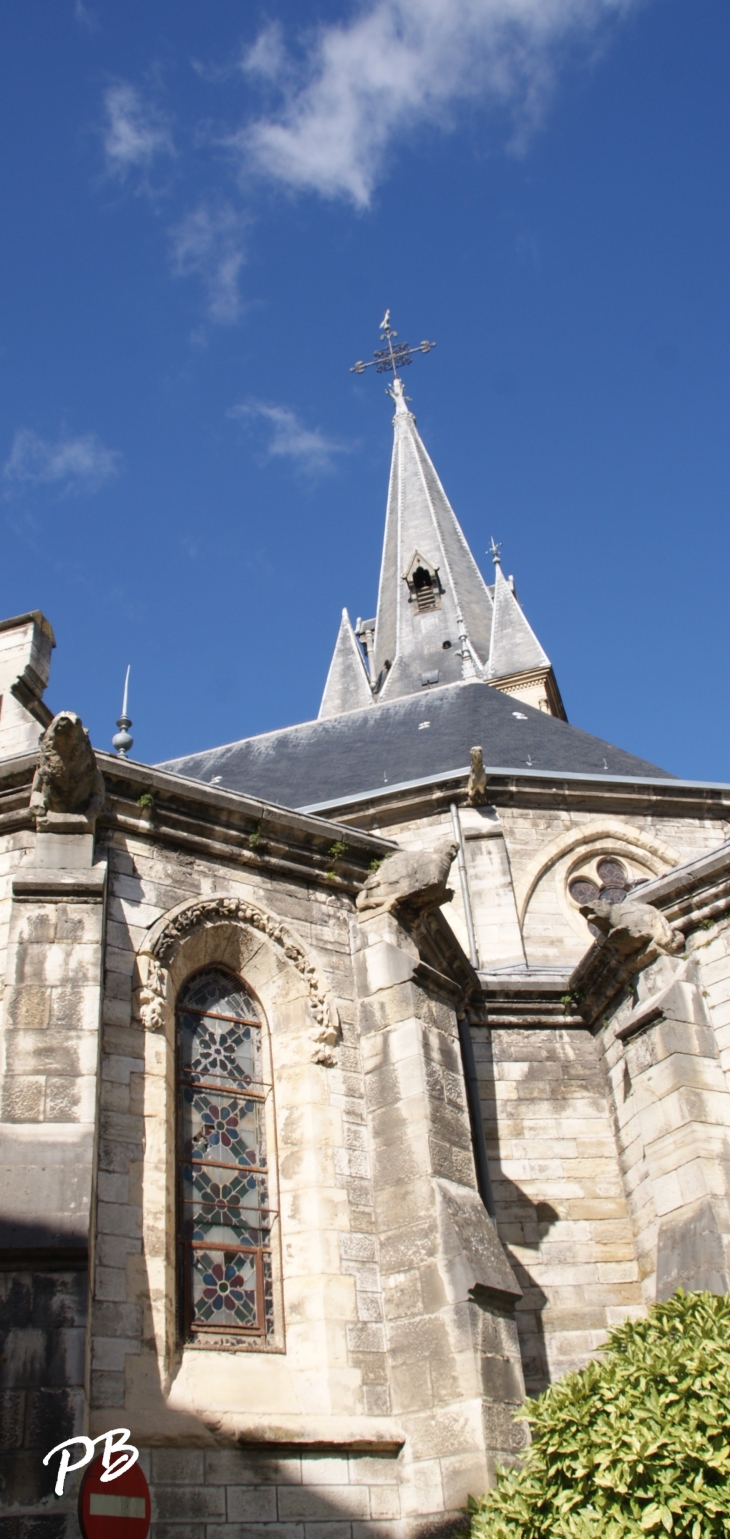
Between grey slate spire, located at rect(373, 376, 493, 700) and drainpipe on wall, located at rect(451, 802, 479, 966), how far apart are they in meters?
12.0

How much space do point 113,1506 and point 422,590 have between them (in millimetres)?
25843

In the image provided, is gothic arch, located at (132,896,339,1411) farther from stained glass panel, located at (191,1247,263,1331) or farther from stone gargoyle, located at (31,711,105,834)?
stone gargoyle, located at (31,711,105,834)

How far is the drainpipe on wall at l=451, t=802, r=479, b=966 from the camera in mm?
10805

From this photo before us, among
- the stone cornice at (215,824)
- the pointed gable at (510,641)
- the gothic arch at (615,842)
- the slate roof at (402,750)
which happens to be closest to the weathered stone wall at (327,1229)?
the stone cornice at (215,824)

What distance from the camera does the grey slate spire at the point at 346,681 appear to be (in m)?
27.6

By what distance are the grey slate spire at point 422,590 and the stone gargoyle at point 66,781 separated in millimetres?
17321

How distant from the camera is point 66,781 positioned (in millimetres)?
6438

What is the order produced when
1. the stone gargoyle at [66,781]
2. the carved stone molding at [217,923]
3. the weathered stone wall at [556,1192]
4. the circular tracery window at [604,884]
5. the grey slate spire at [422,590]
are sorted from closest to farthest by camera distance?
the stone gargoyle at [66,781] → the carved stone molding at [217,923] → the weathered stone wall at [556,1192] → the circular tracery window at [604,884] → the grey slate spire at [422,590]

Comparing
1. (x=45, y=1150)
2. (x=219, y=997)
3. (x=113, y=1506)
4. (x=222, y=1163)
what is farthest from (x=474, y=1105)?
(x=113, y=1506)

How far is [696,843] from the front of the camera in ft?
39.7

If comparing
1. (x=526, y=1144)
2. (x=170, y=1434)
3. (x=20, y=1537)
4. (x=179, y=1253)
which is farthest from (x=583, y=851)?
(x=20, y=1537)

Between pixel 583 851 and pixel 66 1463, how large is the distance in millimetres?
8056

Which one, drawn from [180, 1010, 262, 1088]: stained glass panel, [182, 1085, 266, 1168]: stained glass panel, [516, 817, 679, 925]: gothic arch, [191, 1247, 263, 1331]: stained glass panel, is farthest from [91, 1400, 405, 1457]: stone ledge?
[516, 817, 679, 925]: gothic arch

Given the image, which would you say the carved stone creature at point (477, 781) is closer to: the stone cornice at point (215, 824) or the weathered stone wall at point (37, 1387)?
the stone cornice at point (215, 824)
